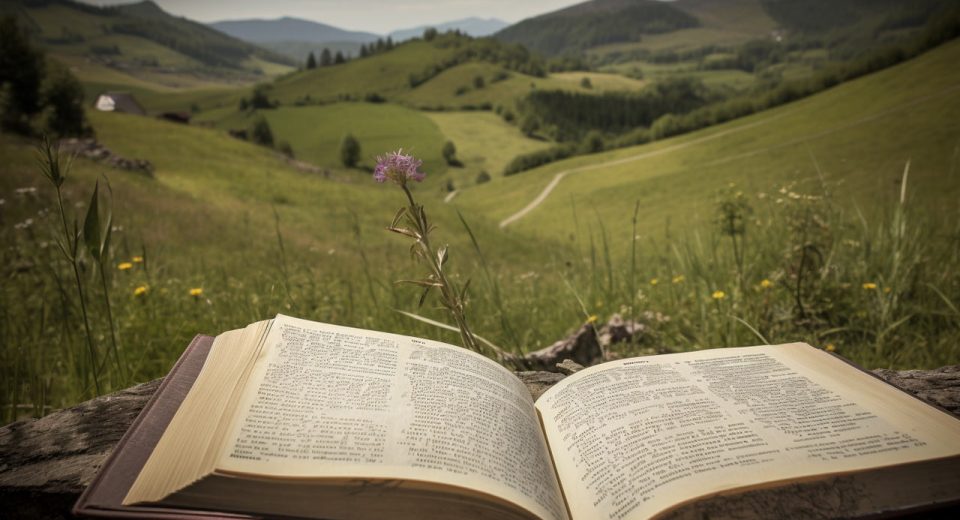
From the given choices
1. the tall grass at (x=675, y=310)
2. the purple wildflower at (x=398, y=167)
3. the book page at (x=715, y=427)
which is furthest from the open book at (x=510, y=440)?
the tall grass at (x=675, y=310)

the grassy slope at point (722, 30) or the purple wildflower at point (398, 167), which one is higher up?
the grassy slope at point (722, 30)

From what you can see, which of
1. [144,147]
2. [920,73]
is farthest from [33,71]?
[920,73]

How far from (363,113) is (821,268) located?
70.1 meters

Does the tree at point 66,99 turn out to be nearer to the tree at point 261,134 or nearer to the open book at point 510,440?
the tree at point 261,134

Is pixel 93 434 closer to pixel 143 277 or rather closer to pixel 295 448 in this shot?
pixel 295 448

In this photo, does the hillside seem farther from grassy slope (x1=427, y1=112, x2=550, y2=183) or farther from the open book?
the open book

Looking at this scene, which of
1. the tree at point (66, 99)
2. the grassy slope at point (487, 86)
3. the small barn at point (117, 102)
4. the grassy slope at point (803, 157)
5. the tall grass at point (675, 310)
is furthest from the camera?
the grassy slope at point (487, 86)

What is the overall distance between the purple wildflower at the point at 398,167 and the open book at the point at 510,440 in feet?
1.43

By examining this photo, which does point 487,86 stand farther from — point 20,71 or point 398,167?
point 398,167

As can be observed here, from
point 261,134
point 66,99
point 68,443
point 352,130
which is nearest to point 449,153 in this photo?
point 352,130

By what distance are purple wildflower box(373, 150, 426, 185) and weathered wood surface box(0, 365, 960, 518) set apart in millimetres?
676

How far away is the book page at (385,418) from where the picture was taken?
0.84m

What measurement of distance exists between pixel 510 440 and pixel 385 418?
0.80ft

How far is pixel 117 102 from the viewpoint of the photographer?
49.2m
